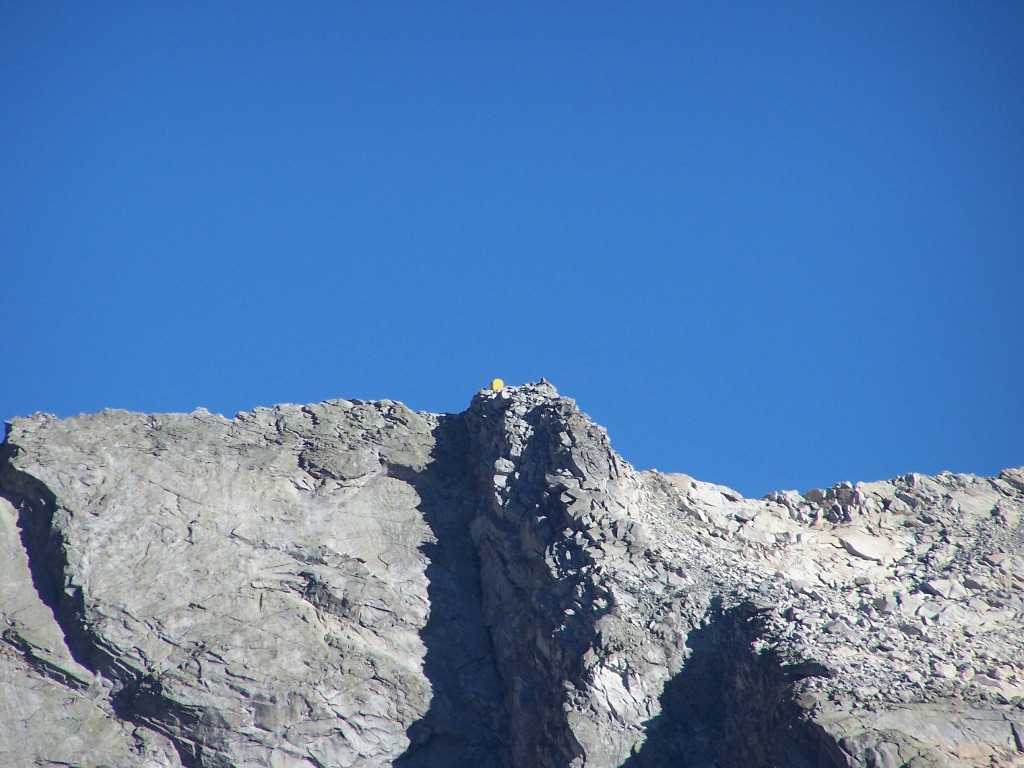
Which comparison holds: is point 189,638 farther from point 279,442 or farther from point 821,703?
point 821,703

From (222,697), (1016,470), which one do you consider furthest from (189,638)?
(1016,470)

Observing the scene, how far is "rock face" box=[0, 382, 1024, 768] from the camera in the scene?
31.6m

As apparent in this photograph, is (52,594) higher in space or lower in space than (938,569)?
lower

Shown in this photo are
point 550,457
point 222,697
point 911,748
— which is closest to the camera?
point 911,748

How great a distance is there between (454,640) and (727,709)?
8.32 metres

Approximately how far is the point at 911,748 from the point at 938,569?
10651 mm

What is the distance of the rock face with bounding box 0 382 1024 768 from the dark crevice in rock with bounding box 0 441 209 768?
0.07 meters

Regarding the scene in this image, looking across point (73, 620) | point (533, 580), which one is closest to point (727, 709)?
point (533, 580)

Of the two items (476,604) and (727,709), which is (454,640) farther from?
(727,709)

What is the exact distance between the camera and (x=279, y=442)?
134 ft

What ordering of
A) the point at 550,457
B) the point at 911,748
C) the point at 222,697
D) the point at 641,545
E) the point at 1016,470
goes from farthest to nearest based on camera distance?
the point at 1016,470 → the point at 550,457 → the point at 641,545 → the point at 222,697 → the point at 911,748

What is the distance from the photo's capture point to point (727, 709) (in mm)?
32281

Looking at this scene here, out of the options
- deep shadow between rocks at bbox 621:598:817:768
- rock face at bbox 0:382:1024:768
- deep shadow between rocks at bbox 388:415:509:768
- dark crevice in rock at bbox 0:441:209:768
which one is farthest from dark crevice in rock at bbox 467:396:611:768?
dark crevice in rock at bbox 0:441:209:768

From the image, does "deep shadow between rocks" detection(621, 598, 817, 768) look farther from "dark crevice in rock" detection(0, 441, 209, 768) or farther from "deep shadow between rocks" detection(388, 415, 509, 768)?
"dark crevice in rock" detection(0, 441, 209, 768)
